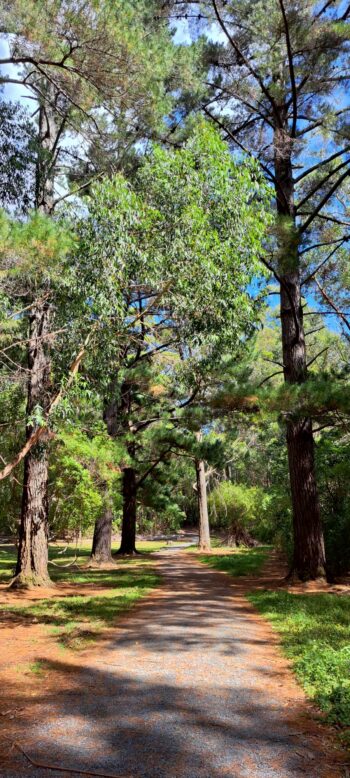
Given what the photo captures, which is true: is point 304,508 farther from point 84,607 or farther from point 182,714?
point 182,714

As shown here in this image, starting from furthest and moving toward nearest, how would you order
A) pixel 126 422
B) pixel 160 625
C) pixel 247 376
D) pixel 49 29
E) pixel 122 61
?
pixel 126 422 < pixel 247 376 < pixel 122 61 < pixel 49 29 < pixel 160 625

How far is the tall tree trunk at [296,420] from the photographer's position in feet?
31.0

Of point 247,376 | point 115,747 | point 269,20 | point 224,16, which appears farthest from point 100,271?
point 224,16

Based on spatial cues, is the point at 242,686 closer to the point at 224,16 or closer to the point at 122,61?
the point at 122,61

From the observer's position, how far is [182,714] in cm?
344

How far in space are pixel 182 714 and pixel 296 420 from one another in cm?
696

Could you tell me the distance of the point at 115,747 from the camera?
9.68 feet

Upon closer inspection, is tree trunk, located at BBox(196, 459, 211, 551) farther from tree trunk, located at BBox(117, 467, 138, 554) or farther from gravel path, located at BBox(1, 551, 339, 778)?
gravel path, located at BBox(1, 551, 339, 778)

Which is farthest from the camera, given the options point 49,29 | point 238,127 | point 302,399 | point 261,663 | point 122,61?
point 238,127

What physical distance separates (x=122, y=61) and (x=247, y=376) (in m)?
5.50

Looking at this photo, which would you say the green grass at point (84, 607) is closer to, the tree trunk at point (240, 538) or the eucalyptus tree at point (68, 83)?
the eucalyptus tree at point (68, 83)

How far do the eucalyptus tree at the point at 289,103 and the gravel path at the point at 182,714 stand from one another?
4.21 metres

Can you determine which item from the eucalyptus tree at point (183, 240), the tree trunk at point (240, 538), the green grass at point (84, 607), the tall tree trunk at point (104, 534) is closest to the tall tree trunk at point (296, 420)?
the eucalyptus tree at point (183, 240)

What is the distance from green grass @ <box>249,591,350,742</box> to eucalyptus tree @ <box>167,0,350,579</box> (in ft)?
6.02
